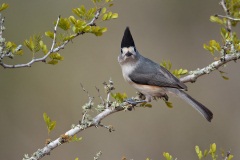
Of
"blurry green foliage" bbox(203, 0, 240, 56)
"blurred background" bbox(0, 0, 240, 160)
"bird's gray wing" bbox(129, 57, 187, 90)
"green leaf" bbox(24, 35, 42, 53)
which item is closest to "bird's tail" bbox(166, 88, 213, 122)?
"bird's gray wing" bbox(129, 57, 187, 90)

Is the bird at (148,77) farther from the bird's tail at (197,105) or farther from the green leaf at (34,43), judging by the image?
the green leaf at (34,43)

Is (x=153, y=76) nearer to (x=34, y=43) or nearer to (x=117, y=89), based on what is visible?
(x=34, y=43)

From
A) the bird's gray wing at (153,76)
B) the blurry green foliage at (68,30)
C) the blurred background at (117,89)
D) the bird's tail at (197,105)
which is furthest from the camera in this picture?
the blurred background at (117,89)

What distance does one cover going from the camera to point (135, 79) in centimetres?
514

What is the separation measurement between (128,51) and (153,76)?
357mm

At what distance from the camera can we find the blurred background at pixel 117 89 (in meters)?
7.57

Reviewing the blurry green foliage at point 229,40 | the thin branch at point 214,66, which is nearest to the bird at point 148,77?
the thin branch at point 214,66

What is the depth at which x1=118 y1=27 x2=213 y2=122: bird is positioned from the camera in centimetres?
493

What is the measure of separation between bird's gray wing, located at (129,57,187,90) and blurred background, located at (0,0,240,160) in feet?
7.66

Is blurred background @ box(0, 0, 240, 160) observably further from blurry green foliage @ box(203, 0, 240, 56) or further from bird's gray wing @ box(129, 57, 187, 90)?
blurry green foliage @ box(203, 0, 240, 56)

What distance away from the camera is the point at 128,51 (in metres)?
5.21

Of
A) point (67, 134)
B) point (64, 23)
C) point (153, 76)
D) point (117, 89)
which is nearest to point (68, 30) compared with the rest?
point (64, 23)

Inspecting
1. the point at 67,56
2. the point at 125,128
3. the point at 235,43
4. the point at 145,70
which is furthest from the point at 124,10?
the point at 235,43

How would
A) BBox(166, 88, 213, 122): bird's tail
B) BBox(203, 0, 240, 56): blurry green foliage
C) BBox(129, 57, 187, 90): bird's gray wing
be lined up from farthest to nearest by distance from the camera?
BBox(129, 57, 187, 90): bird's gray wing < BBox(166, 88, 213, 122): bird's tail < BBox(203, 0, 240, 56): blurry green foliage
